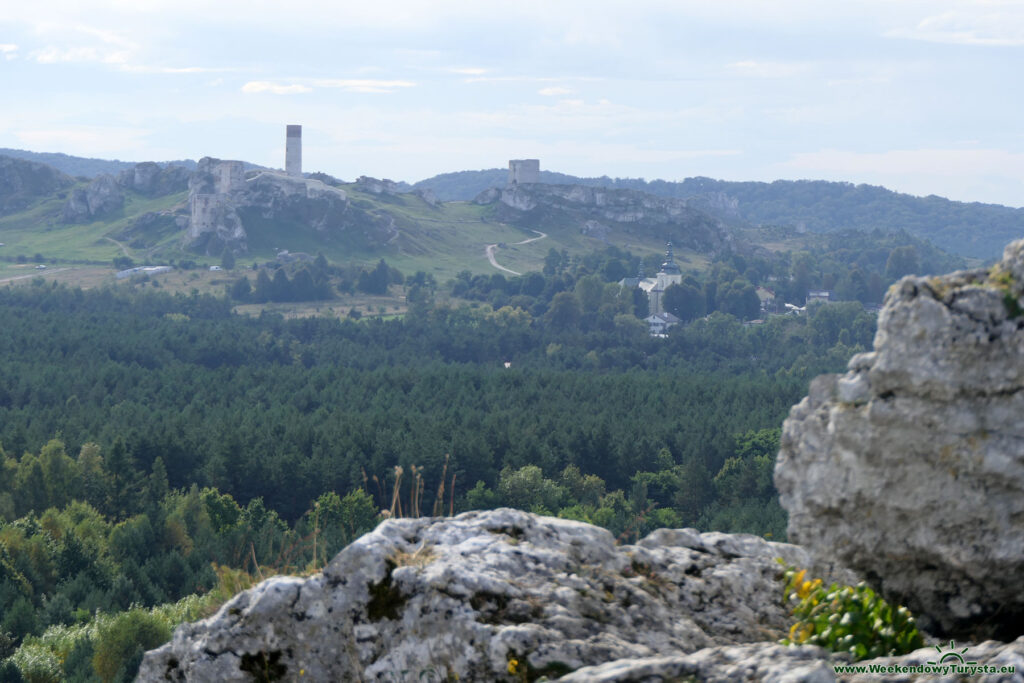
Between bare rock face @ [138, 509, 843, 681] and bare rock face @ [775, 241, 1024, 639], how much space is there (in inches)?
35.3

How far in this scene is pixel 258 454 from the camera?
80375 mm

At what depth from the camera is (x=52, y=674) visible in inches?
1645

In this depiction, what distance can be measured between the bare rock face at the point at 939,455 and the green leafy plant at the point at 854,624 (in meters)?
0.24

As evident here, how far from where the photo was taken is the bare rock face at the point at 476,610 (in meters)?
8.50

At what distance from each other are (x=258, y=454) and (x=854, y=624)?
75.3 m

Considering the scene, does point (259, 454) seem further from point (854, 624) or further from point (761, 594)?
point (854, 624)

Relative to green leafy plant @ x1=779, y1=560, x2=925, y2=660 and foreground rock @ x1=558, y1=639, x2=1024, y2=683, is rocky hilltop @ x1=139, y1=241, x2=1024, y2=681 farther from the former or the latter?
green leafy plant @ x1=779, y1=560, x2=925, y2=660

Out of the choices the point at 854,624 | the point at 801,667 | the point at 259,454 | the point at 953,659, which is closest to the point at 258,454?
the point at 259,454

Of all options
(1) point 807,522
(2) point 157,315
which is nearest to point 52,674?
(1) point 807,522

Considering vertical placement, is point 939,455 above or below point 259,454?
above

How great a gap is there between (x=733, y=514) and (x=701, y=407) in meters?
33.5

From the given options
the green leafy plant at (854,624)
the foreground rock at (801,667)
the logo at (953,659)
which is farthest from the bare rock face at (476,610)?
the logo at (953,659)

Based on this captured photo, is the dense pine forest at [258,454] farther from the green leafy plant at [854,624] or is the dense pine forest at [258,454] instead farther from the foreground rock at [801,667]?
the green leafy plant at [854,624]

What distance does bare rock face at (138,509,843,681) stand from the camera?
8.50 m
